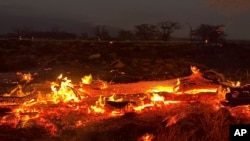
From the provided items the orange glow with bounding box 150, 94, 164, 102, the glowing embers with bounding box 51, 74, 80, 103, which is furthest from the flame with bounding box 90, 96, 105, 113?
the orange glow with bounding box 150, 94, 164, 102

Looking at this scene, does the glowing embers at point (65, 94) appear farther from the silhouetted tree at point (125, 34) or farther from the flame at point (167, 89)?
the silhouetted tree at point (125, 34)

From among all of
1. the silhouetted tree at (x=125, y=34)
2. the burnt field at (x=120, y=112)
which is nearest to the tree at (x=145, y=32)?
the silhouetted tree at (x=125, y=34)

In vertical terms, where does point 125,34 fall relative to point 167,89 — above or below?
above

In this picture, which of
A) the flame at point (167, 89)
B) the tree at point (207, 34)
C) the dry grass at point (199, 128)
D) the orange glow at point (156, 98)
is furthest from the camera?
the tree at point (207, 34)

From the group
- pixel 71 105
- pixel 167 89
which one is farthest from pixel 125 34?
pixel 71 105

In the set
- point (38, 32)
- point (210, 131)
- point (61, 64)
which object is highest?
point (38, 32)

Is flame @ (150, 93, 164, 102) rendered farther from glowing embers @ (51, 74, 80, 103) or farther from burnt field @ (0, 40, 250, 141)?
glowing embers @ (51, 74, 80, 103)

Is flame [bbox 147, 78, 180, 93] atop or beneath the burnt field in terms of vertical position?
atop

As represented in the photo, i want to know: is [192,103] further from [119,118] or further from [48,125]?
[48,125]

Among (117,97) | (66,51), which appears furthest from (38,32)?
(117,97)

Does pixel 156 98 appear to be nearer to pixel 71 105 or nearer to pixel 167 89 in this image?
pixel 167 89

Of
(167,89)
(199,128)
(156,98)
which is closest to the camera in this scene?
(199,128)

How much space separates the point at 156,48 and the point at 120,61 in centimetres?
320

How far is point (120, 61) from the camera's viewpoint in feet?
75.3
